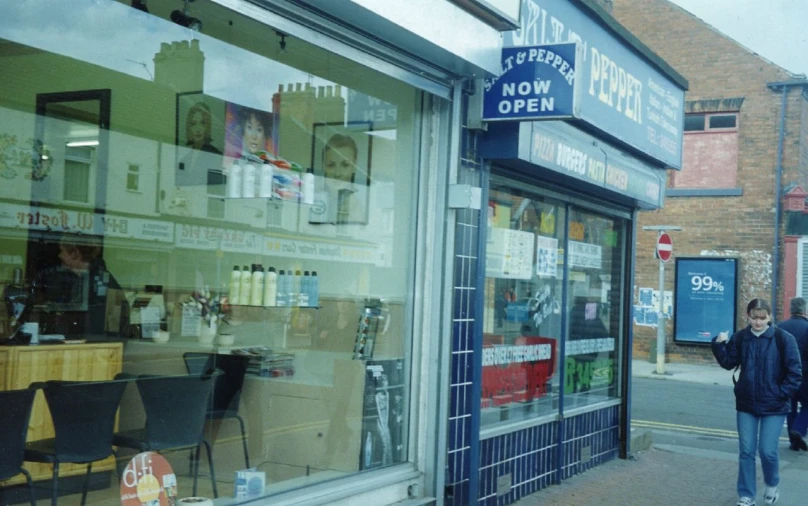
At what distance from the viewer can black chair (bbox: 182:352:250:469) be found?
21.2 ft

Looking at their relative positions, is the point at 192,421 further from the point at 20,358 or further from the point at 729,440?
the point at 729,440

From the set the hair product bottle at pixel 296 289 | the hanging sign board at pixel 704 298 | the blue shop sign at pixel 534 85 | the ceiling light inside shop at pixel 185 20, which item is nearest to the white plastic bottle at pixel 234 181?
the hair product bottle at pixel 296 289

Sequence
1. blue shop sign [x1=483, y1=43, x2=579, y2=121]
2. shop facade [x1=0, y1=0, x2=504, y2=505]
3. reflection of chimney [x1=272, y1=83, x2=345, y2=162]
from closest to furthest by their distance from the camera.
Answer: shop facade [x1=0, y1=0, x2=504, y2=505] < blue shop sign [x1=483, y1=43, x2=579, y2=121] < reflection of chimney [x1=272, y1=83, x2=345, y2=162]

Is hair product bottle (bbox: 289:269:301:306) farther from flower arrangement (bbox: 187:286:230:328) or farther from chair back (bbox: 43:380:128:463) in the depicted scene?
chair back (bbox: 43:380:128:463)

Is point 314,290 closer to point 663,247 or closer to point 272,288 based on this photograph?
point 272,288

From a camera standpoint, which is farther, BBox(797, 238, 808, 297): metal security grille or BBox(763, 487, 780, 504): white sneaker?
BBox(797, 238, 808, 297): metal security grille

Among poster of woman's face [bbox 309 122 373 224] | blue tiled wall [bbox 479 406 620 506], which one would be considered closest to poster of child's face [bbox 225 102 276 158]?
poster of woman's face [bbox 309 122 373 224]

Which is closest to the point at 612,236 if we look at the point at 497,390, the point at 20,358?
the point at 497,390

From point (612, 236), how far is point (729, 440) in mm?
4012

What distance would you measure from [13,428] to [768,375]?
5.85m

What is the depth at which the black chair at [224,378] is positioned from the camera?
646 centimetres

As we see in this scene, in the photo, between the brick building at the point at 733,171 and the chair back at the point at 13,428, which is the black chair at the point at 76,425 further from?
A: the brick building at the point at 733,171

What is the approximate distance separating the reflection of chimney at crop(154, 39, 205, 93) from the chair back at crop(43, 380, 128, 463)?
212 cm

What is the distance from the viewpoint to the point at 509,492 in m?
7.73
